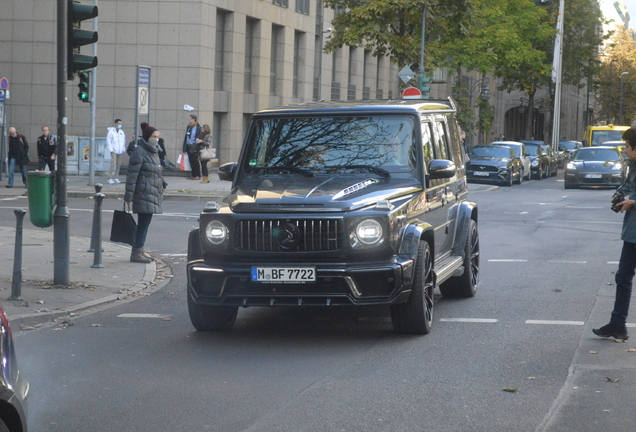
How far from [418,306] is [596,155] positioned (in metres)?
28.1

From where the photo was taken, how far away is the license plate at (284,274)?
763cm

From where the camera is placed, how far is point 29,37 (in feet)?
114

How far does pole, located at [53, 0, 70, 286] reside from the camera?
34.6 feet

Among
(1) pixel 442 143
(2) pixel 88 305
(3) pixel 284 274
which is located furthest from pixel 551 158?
(3) pixel 284 274

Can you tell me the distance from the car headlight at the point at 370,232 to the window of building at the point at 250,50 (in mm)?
31200

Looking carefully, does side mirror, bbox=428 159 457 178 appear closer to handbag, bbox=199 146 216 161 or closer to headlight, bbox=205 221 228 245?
headlight, bbox=205 221 228 245

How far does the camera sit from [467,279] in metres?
10.4

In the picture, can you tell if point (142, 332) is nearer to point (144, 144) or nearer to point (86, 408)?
point (86, 408)

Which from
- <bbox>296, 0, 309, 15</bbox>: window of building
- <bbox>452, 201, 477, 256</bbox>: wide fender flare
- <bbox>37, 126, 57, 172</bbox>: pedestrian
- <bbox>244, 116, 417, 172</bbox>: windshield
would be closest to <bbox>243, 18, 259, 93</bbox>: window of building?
<bbox>296, 0, 309, 15</bbox>: window of building

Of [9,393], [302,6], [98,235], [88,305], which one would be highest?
[302,6]

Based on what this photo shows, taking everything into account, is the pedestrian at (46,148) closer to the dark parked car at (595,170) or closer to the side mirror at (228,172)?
the dark parked car at (595,170)

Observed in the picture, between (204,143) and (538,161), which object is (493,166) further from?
(204,143)

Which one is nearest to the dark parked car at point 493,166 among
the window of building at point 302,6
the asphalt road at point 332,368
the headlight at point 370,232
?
the window of building at point 302,6

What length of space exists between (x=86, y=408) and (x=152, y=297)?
4.81 meters
